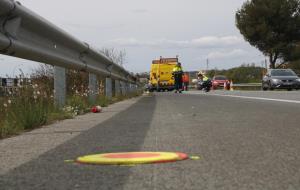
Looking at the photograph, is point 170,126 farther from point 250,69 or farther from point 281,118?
point 250,69

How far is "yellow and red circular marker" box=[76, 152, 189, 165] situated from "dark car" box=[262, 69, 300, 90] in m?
31.4

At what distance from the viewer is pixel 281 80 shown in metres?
36.1

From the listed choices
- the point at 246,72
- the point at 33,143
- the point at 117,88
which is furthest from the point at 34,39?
the point at 246,72

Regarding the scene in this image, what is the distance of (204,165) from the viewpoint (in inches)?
177

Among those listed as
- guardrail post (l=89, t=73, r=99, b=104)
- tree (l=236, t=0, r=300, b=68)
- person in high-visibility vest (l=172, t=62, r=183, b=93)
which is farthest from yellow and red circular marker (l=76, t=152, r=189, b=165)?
tree (l=236, t=0, r=300, b=68)

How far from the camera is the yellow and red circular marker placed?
4621mm

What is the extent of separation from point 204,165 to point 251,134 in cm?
235

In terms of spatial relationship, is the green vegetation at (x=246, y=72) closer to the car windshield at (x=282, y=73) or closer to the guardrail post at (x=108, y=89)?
the car windshield at (x=282, y=73)

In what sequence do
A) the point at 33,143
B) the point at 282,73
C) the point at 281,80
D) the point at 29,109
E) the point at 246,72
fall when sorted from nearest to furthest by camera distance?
the point at 33,143 → the point at 29,109 → the point at 281,80 → the point at 282,73 → the point at 246,72

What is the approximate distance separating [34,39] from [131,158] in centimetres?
357

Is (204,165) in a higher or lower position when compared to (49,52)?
lower

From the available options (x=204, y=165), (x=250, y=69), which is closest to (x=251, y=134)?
(x=204, y=165)

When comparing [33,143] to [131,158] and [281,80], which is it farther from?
[281,80]

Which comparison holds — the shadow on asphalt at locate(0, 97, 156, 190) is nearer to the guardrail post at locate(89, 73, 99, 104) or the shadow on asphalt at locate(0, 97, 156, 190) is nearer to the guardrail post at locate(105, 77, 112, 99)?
the guardrail post at locate(89, 73, 99, 104)
